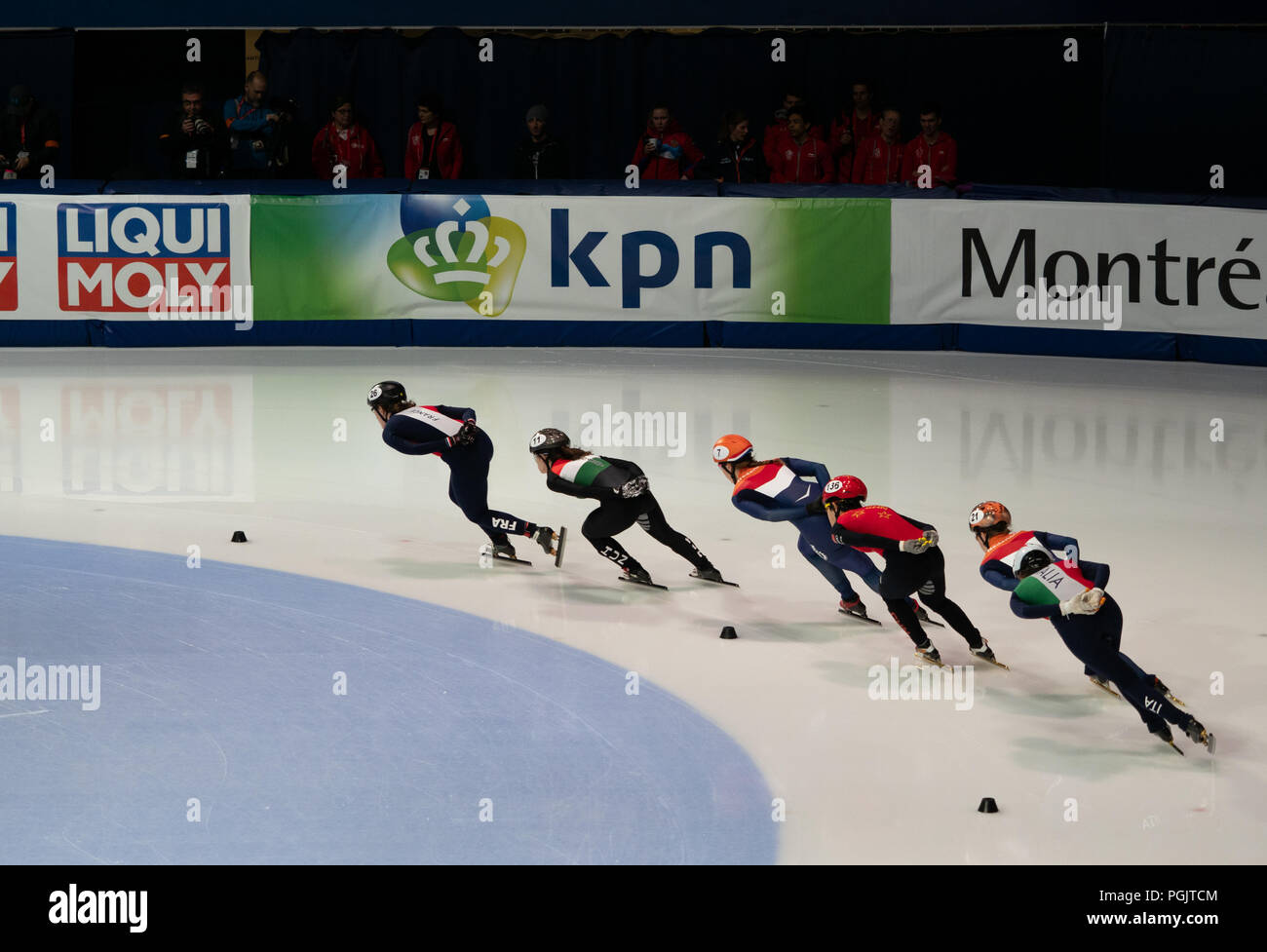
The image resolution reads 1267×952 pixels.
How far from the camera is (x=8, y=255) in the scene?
49.4ft

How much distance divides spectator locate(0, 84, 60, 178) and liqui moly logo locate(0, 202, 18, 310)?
43.7 inches

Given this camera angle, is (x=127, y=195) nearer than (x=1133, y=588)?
No

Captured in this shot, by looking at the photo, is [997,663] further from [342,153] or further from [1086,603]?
[342,153]

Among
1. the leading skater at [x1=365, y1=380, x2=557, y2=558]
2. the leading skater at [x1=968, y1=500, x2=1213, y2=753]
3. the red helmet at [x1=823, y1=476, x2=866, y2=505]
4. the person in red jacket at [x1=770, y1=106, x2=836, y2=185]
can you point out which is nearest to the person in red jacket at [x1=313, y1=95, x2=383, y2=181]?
the person in red jacket at [x1=770, y1=106, x2=836, y2=185]

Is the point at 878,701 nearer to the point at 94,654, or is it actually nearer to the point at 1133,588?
the point at 1133,588

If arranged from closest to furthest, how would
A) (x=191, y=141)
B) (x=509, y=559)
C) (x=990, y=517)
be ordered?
(x=990, y=517) < (x=509, y=559) < (x=191, y=141)

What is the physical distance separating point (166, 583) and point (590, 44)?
480 inches

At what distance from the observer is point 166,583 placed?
7402 millimetres

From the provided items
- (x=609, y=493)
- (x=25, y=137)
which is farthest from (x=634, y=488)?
(x=25, y=137)

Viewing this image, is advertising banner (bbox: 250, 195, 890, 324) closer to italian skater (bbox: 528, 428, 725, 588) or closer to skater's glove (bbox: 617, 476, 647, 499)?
italian skater (bbox: 528, 428, 725, 588)

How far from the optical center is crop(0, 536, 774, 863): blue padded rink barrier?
4602mm

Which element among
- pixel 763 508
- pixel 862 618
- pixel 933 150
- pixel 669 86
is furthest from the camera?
pixel 669 86

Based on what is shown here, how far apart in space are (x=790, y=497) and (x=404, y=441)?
1.95 metres
